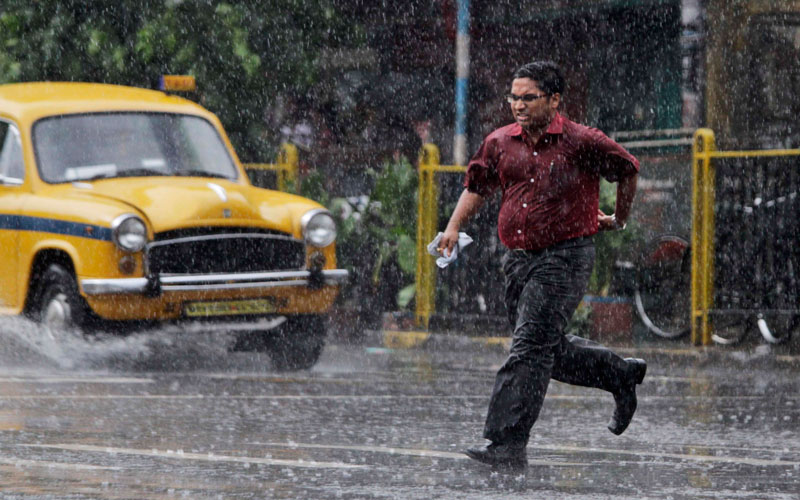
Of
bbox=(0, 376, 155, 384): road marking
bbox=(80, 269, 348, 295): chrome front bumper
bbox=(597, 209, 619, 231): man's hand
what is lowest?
bbox=(0, 376, 155, 384): road marking

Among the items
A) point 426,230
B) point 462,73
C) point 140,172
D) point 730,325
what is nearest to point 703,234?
point 730,325

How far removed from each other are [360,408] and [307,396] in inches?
31.1

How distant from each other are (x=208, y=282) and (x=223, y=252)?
0.93ft

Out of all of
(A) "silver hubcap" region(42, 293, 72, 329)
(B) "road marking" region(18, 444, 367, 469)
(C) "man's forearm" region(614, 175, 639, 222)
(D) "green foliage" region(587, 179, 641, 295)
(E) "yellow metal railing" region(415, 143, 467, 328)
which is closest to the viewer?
(B) "road marking" region(18, 444, 367, 469)

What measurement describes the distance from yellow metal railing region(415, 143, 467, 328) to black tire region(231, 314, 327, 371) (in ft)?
10.3

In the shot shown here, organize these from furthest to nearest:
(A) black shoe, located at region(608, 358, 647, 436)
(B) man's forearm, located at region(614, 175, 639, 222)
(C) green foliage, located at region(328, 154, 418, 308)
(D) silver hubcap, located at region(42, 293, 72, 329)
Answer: (C) green foliage, located at region(328, 154, 418, 308) < (D) silver hubcap, located at region(42, 293, 72, 329) < (A) black shoe, located at region(608, 358, 647, 436) < (B) man's forearm, located at region(614, 175, 639, 222)

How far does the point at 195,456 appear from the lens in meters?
7.46

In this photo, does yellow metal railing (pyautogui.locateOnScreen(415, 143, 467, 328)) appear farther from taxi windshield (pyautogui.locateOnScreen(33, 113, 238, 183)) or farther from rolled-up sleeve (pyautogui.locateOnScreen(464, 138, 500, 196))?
rolled-up sleeve (pyautogui.locateOnScreen(464, 138, 500, 196))

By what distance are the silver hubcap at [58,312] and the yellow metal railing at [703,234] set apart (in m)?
5.17

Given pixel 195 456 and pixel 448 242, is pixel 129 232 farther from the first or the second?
pixel 448 242

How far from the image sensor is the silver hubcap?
12242mm

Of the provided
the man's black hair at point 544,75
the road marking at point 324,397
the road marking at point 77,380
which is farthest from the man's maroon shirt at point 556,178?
the road marking at point 77,380

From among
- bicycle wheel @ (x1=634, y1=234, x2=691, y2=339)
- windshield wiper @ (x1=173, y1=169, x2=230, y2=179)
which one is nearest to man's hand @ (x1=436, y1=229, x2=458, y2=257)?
windshield wiper @ (x1=173, y1=169, x2=230, y2=179)

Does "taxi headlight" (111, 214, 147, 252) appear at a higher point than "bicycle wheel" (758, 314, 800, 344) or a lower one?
higher
